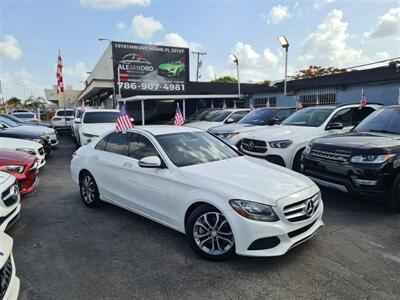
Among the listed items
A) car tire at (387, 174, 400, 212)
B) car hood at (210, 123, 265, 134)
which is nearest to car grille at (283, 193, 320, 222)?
car tire at (387, 174, 400, 212)

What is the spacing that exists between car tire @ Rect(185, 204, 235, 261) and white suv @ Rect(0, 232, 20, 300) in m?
1.79

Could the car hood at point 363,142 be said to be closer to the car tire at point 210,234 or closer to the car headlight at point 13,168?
the car tire at point 210,234

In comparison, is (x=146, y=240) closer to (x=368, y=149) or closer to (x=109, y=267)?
(x=109, y=267)

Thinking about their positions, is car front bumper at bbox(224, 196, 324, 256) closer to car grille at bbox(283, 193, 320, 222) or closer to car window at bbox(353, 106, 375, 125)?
car grille at bbox(283, 193, 320, 222)

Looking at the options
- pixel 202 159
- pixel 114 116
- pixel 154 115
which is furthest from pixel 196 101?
pixel 202 159

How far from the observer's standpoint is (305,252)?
3.65 m

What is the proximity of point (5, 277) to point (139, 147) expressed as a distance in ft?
8.21

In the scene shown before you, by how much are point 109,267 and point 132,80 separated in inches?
1036

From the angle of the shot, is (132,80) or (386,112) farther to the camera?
(132,80)

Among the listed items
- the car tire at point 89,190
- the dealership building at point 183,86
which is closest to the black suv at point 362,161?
the car tire at point 89,190

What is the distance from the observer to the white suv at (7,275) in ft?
7.38

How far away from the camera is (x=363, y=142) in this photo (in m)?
5.11

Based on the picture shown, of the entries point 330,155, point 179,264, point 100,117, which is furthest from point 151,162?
point 100,117

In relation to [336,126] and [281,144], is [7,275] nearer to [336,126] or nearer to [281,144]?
[281,144]
